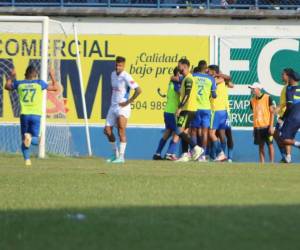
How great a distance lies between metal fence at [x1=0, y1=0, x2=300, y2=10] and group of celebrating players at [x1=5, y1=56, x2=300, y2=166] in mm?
3747

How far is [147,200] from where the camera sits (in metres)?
11.7

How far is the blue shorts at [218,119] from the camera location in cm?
2296

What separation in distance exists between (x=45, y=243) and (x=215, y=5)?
61.5 feet

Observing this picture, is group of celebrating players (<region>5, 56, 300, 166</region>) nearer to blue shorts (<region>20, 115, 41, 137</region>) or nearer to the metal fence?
blue shorts (<region>20, 115, 41, 137</region>)

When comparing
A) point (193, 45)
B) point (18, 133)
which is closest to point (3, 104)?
point (18, 133)

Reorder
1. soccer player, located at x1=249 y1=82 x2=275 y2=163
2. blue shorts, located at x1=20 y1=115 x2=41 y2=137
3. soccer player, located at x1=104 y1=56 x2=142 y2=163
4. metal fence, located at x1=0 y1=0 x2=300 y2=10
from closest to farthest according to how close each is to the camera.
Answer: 1. blue shorts, located at x1=20 y1=115 x2=41 y2=137
2. soccer player, located at x1=104 y1=56 x2=142 y2=163
3. soccer player, located at x1=249 y1=82 x2=275 y2=163
4. metal fence, located at x1=0 y1=0 x2=300 y2=10

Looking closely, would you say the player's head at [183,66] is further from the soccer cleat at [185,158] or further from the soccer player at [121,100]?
the soccer cleat at [185,158]

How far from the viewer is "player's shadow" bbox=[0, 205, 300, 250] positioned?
852 centimetres

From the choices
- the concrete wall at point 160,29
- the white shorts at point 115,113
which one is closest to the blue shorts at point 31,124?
the white shorts at point 115,113

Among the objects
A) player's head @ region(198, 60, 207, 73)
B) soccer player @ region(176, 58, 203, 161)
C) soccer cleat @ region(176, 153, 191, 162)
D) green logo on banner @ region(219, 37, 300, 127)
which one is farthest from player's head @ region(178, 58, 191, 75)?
green logo on banner @ region(219, 37, 300, 127)

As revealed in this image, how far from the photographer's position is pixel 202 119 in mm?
21922

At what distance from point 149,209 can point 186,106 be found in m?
9.99

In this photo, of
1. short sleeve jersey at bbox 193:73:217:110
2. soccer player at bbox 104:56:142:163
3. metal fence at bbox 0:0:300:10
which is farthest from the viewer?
metal fence at bbox 0:0:300:10

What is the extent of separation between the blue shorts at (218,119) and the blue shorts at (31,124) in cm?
502
